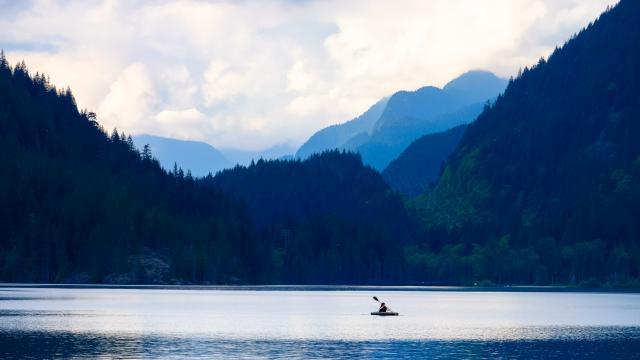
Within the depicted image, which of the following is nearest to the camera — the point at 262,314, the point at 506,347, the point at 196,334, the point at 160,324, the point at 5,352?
the point at 5,352

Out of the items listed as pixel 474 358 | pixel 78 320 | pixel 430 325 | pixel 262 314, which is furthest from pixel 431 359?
pixel 262 314

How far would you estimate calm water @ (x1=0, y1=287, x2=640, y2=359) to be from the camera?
10325 cm

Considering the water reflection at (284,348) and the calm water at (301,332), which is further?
the calm water at (301,332)

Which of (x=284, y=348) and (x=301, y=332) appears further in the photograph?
(x=301, y=332)

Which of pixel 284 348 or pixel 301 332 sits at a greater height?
pixel 301 332

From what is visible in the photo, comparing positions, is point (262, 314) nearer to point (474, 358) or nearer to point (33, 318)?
point (33, 318)

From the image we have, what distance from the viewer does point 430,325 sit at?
146750 millimetres

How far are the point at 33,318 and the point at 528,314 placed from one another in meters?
81.5

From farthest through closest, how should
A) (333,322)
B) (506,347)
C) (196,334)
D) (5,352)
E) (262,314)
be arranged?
1. (262,314)
2. (333,322)
3. (196,334)
4. (506,347)
5. (5,352)

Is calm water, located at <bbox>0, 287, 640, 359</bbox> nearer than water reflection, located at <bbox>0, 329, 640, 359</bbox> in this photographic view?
No

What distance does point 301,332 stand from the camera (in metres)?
131

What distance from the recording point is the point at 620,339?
123812 millimetres

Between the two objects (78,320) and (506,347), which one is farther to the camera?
(78,320)

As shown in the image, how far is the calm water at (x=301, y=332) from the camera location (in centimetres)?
10325
